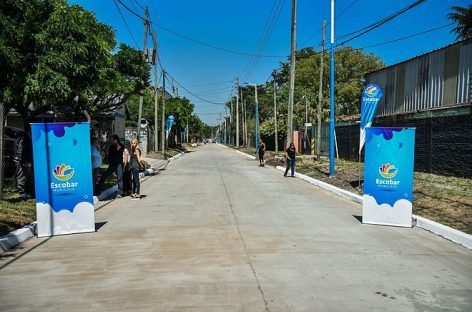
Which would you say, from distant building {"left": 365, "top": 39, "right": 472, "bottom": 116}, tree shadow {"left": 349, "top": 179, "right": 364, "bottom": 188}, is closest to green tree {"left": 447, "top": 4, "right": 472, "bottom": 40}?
distant building {"left": 365, "top": 39, "right": 472, "bottom": 116}

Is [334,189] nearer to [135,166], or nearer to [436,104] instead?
[135,166]

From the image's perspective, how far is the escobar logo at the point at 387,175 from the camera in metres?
10.3

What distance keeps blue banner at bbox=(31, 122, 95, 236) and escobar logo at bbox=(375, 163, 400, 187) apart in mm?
5735

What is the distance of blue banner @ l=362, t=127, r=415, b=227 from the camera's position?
10180 mm

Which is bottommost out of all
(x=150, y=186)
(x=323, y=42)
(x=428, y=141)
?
(x=150, y=186)

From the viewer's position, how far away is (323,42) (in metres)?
30.0

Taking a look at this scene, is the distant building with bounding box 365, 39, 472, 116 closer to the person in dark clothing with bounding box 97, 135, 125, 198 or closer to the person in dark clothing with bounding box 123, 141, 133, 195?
the person in dark clothing with bounding box 123, 141, 133, 195

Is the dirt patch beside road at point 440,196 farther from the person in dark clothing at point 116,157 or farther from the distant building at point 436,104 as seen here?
the person in dark clothing at point 116,157

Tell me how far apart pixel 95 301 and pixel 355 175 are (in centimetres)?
1667

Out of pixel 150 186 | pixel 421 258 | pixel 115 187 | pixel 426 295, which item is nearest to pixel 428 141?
pixel 150 186

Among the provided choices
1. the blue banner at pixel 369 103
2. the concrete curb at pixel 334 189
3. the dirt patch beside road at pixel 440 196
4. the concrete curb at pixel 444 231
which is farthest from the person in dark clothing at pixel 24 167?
the blue banner at pixel 369 103

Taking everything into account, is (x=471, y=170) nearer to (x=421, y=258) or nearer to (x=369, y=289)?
(x=421, y=258)

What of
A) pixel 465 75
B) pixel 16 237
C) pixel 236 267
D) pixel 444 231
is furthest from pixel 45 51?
pixel 465 75

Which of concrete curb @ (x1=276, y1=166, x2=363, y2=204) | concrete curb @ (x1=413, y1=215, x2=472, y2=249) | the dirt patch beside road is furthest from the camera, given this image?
concrete curb @ (x1=276, y1=166, x2=363, y2=204)
